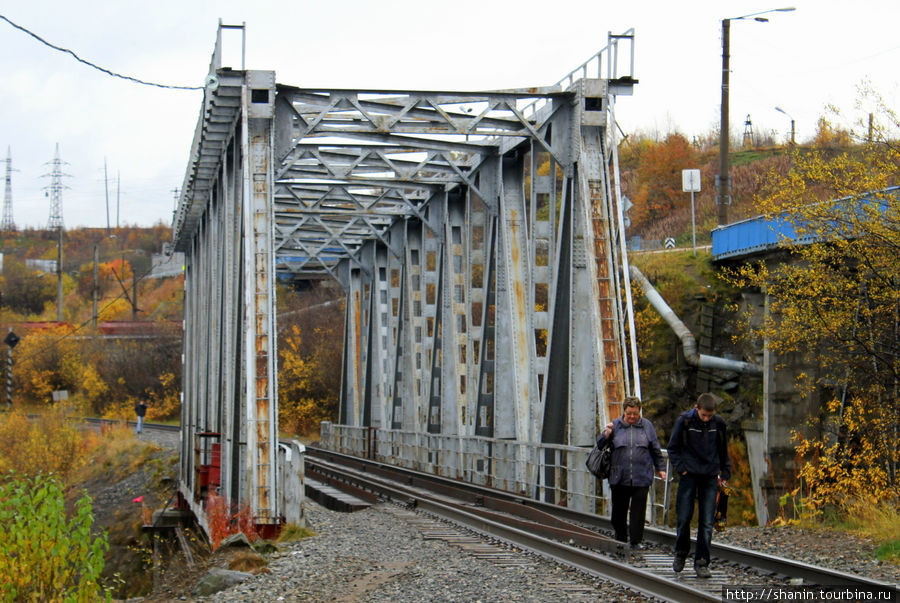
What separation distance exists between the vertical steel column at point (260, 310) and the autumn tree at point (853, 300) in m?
10.2

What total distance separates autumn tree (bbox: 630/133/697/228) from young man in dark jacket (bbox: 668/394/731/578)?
54.6 m

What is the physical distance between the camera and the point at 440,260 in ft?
87.8

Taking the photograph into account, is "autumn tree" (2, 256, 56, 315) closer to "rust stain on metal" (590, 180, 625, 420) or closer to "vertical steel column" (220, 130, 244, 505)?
"vertical steel column" (220, 130, 244, 505)

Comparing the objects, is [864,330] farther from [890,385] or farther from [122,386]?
[122,386]

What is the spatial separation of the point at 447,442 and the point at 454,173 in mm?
6328

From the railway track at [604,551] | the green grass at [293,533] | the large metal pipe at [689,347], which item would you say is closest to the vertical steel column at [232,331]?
the green grass at [293,533]

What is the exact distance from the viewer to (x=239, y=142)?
18.8 meters

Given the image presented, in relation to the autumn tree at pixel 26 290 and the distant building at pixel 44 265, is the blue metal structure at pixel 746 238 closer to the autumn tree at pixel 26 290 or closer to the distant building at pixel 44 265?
the autumn tree at pixel 26 290

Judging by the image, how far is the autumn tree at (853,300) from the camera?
64.4 feet

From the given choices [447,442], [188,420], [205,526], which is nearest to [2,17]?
[205,526]

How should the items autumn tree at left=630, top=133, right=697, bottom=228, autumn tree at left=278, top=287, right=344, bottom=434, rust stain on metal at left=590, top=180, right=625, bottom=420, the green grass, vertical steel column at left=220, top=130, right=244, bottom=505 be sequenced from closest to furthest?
the green grass → rust stain on metal at left=590, top=180, right=625, bottom=420 → vertical steel column at left=220, top=130, right=244, bottom=505 → autumn tree at left=278, top=287, right=344, bottom=434 → autumn tree at left=630, top=133, right=697, bottom=228

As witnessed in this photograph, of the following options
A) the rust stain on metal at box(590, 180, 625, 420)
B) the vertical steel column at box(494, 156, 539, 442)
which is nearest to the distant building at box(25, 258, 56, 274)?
the vertical steel column at box(494, 156, 539, 442)

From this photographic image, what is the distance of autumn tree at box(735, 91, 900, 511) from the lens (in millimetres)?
19625

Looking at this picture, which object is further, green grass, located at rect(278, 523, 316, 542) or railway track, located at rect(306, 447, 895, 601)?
green grass, located at rect(278, 523, 316, 542)
